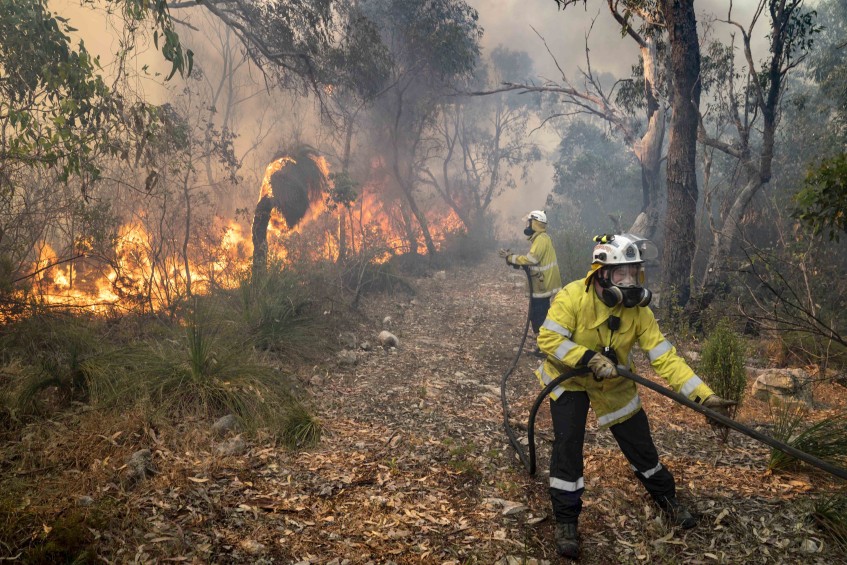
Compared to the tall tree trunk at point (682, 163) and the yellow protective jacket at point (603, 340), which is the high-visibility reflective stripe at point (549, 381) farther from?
the tall tree trunk at point (682, 163)

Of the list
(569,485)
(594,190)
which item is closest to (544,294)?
(569,485)

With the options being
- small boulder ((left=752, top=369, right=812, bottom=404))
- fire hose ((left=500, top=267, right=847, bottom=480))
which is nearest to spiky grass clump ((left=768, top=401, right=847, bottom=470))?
fire hose ((left=500, top=267, right=847, bottom=480))

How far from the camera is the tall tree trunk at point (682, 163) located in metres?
8.48

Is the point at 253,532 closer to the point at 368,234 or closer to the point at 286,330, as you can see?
the point at 286,330

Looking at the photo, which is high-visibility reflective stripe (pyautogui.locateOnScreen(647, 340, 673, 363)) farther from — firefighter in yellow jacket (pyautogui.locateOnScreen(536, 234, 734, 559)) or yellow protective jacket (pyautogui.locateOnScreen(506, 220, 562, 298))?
yellow protective jacket (pyautogui.locateOnScreen(506, 220, 562, 298))

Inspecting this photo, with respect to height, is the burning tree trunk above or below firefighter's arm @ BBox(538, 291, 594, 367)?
above

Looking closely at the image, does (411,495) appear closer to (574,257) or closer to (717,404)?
(717,404)

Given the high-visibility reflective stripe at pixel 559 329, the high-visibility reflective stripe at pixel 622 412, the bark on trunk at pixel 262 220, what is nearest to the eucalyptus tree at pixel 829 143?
the high-visibility reflective stripe at pixel 622 412

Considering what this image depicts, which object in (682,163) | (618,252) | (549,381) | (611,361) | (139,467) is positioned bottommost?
(139,467)

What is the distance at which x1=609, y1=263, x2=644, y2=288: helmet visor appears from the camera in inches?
127

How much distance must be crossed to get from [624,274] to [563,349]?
0.63 meters

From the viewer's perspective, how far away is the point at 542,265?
25.0ft

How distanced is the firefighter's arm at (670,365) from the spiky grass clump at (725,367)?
2.45m

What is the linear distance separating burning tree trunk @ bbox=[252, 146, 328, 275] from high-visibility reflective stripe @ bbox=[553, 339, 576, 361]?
31.6ft
